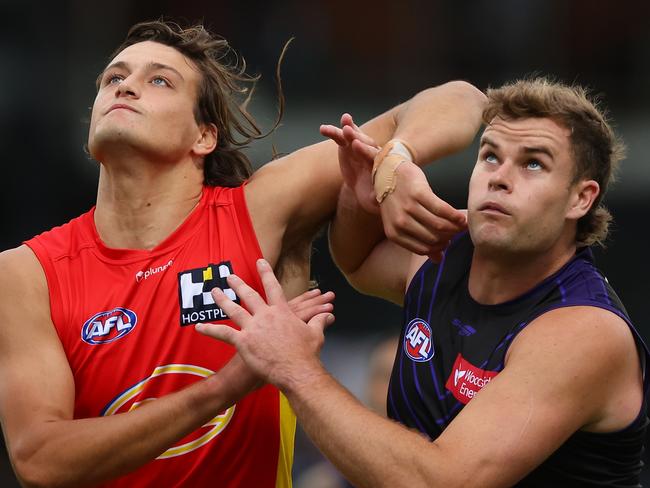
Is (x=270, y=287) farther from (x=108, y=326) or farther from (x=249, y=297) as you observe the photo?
(x=108, y=326)

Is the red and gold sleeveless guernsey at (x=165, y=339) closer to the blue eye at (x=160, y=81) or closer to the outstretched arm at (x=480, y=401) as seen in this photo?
the outstretched arm at (x=480, y=401)

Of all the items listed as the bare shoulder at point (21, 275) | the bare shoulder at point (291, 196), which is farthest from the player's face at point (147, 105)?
the bare shoulder at point (21, 275)

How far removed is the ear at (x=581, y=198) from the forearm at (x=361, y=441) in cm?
103

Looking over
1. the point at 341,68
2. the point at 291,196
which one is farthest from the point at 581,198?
the point at 341,68

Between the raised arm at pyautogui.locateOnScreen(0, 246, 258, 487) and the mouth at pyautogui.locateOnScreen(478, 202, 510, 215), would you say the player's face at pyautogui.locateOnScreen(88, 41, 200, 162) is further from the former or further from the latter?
the mouth at pyautogui.locateOnScreen(478, 202, 510, 215)

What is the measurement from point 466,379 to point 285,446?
0.91 m

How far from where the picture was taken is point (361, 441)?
342 cm

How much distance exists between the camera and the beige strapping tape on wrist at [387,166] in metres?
3.97

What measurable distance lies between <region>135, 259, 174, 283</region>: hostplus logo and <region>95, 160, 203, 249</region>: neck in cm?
13

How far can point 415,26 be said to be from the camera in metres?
11.2

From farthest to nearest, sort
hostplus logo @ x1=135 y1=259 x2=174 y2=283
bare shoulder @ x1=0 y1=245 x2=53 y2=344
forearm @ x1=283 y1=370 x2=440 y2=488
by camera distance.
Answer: hostplus logo @ x1=135 y1=259 x2=174 y2=283
bare shoulder @ x1=0 y1=245 x2=53 y2=344
forearm @ x1=283 y1=370 x2=440 y2=488

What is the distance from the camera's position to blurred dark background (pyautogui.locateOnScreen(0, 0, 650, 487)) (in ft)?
31.7

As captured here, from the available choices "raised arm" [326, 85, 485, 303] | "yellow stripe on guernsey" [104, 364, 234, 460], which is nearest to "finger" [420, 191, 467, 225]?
"raised arm" [326, 85, 485, 303]

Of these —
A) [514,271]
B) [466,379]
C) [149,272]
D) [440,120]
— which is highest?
[440,120]
